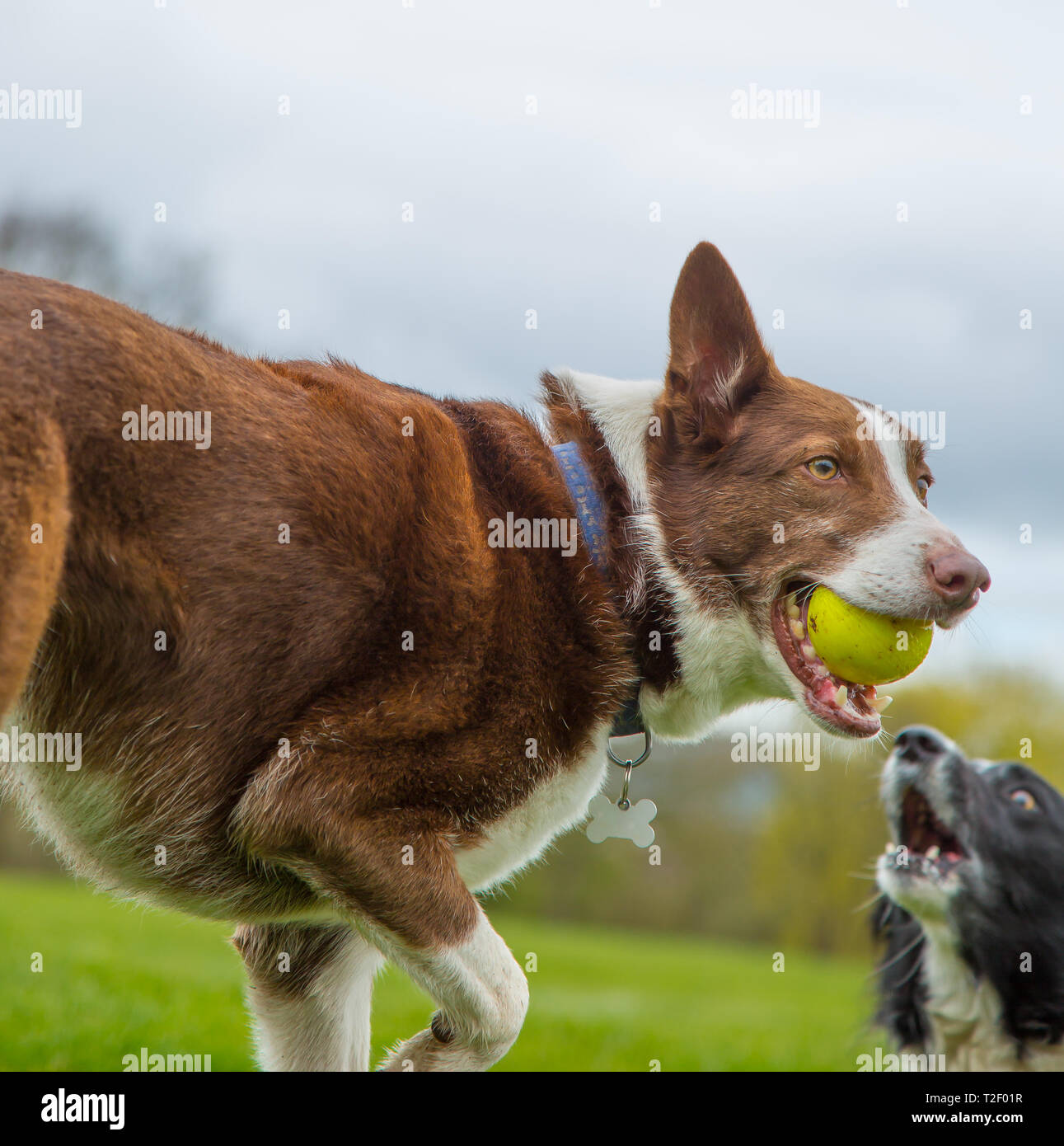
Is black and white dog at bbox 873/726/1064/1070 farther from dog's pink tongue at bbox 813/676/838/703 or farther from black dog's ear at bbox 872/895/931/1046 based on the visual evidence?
dog's pink tongue at bbox 813/676/838/703

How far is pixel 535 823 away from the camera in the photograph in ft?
10.4

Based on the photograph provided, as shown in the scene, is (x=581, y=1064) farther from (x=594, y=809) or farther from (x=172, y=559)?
(x=172, y=559)

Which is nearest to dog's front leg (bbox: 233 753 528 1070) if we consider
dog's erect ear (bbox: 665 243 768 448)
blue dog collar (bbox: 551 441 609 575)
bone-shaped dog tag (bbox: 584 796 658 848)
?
bone-shaped dog tag (bbox: 584 796 658 848)

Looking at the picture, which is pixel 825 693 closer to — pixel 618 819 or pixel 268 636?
pixel 618 819

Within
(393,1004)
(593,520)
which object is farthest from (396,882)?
(393,1004)

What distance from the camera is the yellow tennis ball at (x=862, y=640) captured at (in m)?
3.25

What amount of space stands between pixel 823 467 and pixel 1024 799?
228 cm

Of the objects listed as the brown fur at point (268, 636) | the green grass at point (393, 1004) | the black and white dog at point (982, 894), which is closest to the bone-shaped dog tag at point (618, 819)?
the brown fur at point (268, 636)

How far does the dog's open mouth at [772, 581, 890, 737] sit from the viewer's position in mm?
3328

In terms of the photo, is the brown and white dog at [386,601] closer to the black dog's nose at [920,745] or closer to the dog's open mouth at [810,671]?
the dog's open mouth at [810,671]

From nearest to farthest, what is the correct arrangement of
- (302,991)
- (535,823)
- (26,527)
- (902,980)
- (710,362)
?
(26,527) → (535,823) → (710,362) → (302,991) → (902,980)

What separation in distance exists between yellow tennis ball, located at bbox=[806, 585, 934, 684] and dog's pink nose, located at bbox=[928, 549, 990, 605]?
0.13 meters
